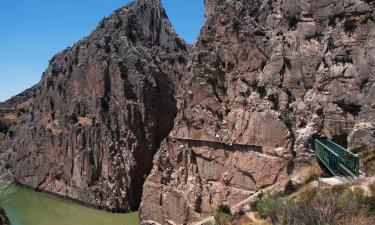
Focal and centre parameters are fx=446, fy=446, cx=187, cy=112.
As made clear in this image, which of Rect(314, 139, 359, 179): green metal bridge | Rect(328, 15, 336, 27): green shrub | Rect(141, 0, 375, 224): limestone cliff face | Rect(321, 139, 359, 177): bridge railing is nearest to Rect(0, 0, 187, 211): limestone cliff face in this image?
Rect(141, 0, 375, 224): limestone cliff face

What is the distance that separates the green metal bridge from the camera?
2430cm

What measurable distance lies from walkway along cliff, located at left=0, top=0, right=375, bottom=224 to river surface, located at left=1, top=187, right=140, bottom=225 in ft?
5.02

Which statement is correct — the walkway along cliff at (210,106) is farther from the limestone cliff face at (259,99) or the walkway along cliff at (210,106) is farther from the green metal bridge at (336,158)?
the green metal bridge at (336,158)

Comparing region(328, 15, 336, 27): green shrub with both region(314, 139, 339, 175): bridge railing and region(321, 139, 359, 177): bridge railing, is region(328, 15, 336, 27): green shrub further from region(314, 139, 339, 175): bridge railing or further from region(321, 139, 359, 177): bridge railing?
region(321, 139, 359, 177): bridge railing

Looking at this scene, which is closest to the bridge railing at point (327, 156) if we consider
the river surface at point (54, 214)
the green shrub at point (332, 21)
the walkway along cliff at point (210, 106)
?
the walkway along cliff at point (210, 106)

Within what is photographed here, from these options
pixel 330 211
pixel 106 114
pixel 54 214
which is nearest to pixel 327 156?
pixel 330 211

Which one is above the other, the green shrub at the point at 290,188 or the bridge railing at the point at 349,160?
the bridge railing at the point at 349,160

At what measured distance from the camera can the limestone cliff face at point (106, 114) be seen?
54.3m

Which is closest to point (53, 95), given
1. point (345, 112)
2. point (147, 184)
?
point (147, 184)

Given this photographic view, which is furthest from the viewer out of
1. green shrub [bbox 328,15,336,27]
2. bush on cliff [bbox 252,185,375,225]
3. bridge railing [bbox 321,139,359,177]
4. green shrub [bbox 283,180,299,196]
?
green shrub [bbox 328,15,336,27]

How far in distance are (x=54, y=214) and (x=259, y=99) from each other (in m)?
30.4

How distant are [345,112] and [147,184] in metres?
20.4

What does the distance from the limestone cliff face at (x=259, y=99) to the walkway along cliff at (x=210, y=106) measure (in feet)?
0.30

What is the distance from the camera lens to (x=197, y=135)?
40031 mm
